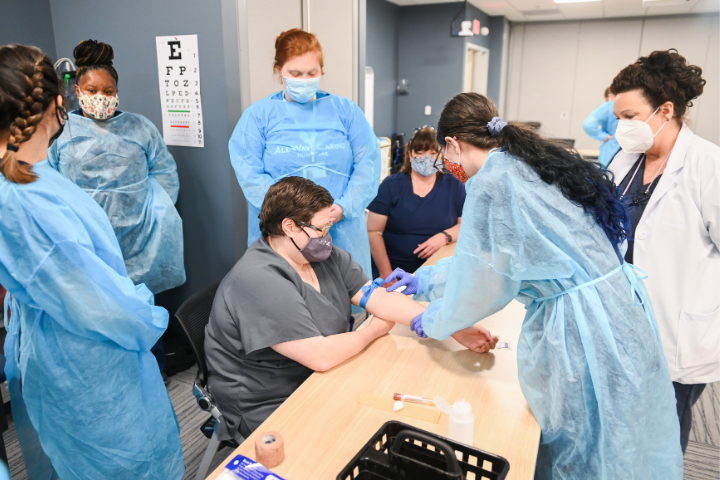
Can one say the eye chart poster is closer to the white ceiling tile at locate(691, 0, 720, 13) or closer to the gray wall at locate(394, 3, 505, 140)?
the gray wall at locate(394, 3, 505, 140)

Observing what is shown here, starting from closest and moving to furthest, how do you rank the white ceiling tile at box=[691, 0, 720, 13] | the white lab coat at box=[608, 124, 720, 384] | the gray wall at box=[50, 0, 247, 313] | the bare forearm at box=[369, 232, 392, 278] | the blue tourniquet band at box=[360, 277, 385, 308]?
the white lab coat at box=[608, 124, 720, 384], the blue tourniquet band at box=[360, 277, 385, 308], the gray wall at box=[50, 0, 247, 313], the bare forearm at box=[369, 232, 392, 278], the white ceiling tile at box=[691, 0, 720, 13]

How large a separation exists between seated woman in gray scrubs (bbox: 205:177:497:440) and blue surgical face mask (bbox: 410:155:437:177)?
3.82 ft

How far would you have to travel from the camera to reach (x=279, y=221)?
4.97 ft

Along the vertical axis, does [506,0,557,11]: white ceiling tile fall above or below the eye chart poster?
above

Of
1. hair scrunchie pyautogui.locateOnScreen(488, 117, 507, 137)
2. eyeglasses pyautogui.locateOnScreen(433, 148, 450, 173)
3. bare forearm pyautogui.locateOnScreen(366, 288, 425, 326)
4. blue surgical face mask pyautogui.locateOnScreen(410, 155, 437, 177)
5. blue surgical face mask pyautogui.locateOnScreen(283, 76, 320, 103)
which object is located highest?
blue surgical face mask pyautogui.locateOnScreen(283, 76, 320, 103)

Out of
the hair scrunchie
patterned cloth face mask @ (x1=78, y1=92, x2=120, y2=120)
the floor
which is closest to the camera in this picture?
the hair scrunchie

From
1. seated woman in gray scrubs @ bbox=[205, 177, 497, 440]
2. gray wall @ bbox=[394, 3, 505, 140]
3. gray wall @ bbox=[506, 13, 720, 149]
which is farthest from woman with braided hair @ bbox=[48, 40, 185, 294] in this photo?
gray wall @ bbox=[506, 13, 720, 149]

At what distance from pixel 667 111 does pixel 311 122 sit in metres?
1.41

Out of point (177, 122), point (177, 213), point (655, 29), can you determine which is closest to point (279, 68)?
point (177, 122)

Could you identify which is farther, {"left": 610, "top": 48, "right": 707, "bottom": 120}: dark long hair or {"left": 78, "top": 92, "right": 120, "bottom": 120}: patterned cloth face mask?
{"left": 78, "top": 92, "right": 120, "bottom": 120}: patterned cloth face mask

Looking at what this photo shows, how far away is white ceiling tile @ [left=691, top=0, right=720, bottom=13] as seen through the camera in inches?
250

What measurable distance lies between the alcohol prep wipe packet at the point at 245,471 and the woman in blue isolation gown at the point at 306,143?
133 cm

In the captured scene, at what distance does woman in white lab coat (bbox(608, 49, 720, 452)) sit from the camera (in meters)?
1.45

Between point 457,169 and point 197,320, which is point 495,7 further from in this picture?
point 197,320
